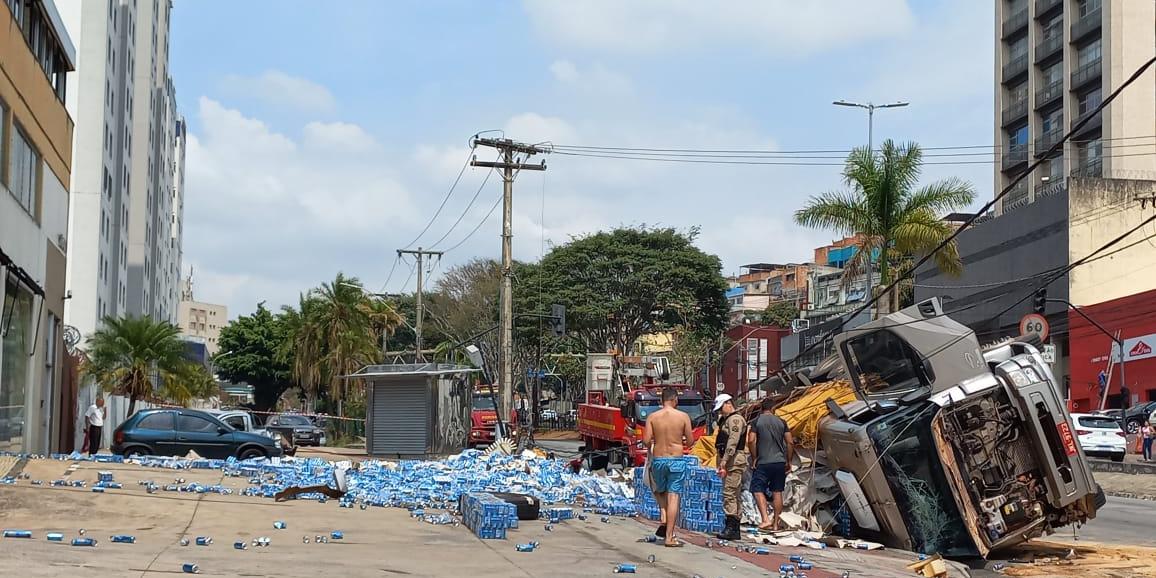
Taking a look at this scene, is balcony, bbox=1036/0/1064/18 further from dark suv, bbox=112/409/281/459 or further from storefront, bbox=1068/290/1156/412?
dark suv, bbox=112/409/281/459

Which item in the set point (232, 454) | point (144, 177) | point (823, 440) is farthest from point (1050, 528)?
point (144, 177)

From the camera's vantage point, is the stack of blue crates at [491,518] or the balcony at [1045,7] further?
the balcony at [1045,7]

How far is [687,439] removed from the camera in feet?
43.2

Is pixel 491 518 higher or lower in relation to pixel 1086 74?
lower

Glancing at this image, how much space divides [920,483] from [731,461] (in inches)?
91.2

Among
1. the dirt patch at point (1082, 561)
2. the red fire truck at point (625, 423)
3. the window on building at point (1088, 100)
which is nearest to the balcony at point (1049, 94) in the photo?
the window on building at point (1088, 100)

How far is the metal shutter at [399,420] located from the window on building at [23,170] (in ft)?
40.0

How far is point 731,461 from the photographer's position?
14.3 meters

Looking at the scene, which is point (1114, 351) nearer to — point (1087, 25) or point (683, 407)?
point (683, 407)

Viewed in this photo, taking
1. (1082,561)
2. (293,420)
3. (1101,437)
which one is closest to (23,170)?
(1082,561)

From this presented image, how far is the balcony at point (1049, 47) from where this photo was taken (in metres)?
66.3

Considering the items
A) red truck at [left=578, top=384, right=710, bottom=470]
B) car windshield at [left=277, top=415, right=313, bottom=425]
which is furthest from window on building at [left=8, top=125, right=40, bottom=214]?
car windshield at [left=277, top=415, right=313, bottom=425]

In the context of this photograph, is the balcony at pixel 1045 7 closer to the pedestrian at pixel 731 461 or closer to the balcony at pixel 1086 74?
the balcony at pixel 1086 74

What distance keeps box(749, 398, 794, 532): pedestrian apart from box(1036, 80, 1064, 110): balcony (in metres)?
58.1
